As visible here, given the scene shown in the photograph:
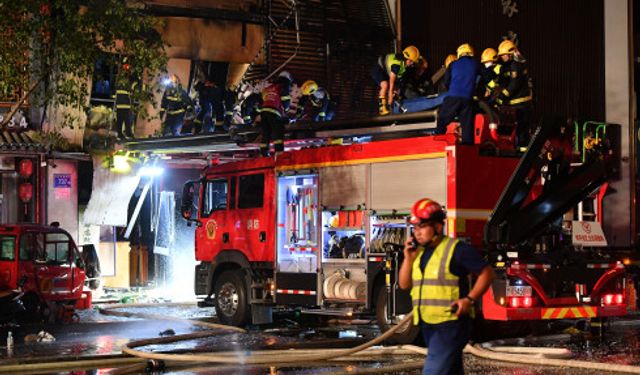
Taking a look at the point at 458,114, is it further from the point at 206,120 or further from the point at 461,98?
the point at 206,120

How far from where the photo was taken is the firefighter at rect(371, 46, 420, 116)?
16.0 metres

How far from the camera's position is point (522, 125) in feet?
44.7

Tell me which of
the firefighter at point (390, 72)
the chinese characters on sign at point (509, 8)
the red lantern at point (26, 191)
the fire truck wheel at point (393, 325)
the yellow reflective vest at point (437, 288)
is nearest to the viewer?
the yellow reflective vest at point (437, 288)

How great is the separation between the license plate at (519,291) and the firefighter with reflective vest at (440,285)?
474 cm

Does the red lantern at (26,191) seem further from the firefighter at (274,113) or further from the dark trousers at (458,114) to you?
the dark trousers at (458,114)

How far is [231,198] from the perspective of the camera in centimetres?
1645

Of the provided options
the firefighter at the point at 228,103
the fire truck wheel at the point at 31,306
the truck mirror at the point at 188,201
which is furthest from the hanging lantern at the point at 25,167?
the truck mirror at the point at 188,201

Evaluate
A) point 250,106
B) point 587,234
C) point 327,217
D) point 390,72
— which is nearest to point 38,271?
point 250,106

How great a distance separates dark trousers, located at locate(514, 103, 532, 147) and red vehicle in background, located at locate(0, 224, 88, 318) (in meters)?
7.73

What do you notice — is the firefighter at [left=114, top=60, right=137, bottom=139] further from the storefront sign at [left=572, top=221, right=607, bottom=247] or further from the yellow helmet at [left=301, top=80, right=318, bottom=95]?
the storefront sign at [left=572, top=221, right=607, bottom=247]

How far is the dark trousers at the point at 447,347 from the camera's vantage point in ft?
23.3

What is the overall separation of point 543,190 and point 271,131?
4.60 m

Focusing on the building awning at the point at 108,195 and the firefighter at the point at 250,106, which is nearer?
the firefighter at the point at 250,106

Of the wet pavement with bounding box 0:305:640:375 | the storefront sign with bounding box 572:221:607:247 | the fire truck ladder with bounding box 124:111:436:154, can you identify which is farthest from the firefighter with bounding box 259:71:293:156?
the storefront sign with bounding box 572:221:607:247
